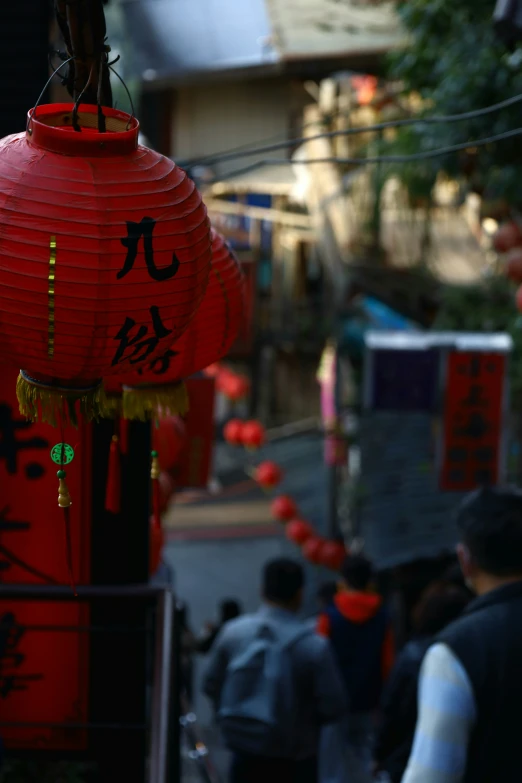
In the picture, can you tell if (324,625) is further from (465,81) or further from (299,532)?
(299,532)

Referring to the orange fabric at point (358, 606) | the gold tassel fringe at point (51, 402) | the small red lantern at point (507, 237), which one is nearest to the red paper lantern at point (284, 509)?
the small red lantern at point (507, 237)

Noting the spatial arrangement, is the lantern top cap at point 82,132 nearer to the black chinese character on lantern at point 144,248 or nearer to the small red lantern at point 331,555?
the black chinese character on lantern at point 144,248

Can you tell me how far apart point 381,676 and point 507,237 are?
141 inches

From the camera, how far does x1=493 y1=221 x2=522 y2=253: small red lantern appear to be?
919 cm

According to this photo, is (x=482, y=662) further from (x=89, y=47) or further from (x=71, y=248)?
(x=89, y=47)

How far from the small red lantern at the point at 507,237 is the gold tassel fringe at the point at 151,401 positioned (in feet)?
18.1

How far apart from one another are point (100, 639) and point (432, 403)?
653 cm

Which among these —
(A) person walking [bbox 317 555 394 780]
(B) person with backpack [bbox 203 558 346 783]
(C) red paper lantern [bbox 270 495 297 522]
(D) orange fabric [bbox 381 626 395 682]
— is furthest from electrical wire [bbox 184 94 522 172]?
(C) red paper lantern [bbox 270 495 297 522]

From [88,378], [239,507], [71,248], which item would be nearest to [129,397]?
[88,378]

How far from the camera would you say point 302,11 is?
17.7 metres

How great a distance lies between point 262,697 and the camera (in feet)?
18.1

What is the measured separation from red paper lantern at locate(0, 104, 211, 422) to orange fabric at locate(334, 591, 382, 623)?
4.67 m

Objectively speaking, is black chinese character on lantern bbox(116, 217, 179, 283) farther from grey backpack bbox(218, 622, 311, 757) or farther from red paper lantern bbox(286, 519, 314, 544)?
red paper lantern bbox(286, 519, 314, 544)

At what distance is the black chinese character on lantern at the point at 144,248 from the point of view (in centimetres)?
322
